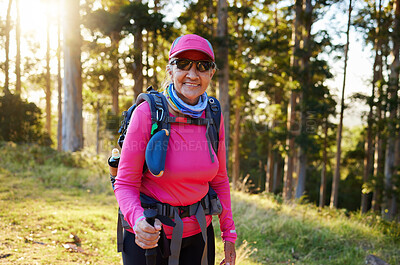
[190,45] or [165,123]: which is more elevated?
[190,45]

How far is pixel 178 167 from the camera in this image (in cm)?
164

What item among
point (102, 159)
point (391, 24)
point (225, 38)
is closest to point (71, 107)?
point (102, 159)

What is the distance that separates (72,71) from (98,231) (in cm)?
970

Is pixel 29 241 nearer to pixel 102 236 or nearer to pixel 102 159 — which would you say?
pixel 102 236

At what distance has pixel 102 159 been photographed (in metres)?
11.6

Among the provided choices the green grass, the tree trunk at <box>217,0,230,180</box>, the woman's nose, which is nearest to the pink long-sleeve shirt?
the woman's nose

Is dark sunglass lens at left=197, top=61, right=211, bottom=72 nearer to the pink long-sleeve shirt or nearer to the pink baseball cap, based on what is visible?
the pink baseball cap

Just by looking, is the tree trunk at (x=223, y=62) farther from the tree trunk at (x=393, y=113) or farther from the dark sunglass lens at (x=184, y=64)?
the dark sunglass lens at (x=184, y=64)

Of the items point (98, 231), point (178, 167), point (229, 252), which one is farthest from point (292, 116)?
point (178, 167)

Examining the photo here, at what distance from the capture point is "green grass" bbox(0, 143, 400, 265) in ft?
13.6

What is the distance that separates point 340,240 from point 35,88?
93.5 feet

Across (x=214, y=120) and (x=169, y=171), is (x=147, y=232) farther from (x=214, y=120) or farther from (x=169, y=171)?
(x=214, y=120)

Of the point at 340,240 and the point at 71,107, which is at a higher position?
the point at 71,107

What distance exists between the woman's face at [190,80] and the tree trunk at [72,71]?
1255 cm
